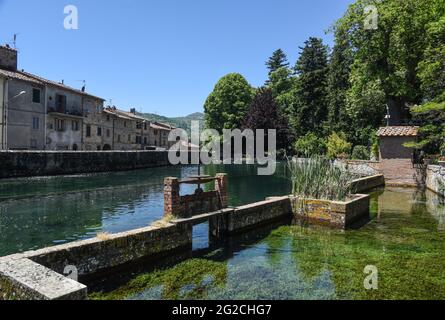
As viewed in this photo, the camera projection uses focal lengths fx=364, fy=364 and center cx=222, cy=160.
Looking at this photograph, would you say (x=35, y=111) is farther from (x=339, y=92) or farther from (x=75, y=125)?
(x=339, y=92)

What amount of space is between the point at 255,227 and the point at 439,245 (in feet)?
17.7

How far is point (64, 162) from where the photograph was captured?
35281 millimetres

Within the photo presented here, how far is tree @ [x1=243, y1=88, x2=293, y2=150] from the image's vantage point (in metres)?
57.0

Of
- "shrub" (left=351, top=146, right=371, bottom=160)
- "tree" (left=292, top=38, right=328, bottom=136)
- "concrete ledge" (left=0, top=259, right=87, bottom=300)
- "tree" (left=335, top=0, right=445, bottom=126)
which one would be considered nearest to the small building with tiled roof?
"tree" (left=335, top=0, right=445, bottom=126)

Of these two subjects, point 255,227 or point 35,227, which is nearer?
point 255,227

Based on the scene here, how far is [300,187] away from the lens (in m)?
14.2

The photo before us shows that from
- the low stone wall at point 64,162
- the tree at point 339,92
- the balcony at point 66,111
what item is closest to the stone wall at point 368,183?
the tree at point 339,92

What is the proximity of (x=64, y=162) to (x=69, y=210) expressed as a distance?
20.2 m

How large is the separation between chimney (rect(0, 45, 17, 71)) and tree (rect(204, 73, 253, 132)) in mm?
36402

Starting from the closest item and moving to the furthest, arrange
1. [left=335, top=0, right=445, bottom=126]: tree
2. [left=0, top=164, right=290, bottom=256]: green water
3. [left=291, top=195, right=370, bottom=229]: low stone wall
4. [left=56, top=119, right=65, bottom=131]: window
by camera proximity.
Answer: [left=0, top=164, right=290, bottom=256]: green water → [left=291, top=195, right=370, bottom=229]: low stone wall → [left=335, top=0, right=445, bottom=126]: tree → [left=56, top=119, right=65, bottom=131]: window

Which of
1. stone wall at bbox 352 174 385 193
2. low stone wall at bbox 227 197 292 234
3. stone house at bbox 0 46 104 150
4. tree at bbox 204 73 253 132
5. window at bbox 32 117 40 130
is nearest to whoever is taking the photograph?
low stone wall at bbox 227 197 292 234

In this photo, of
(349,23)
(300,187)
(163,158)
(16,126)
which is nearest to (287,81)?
(163,158)

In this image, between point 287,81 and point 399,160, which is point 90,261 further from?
point 287,81

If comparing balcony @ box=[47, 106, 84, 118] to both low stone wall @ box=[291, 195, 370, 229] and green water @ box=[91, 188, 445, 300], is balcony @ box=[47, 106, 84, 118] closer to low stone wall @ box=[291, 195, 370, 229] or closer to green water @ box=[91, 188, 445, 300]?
low stone wall @ box=[291, 195, 370, 229]
